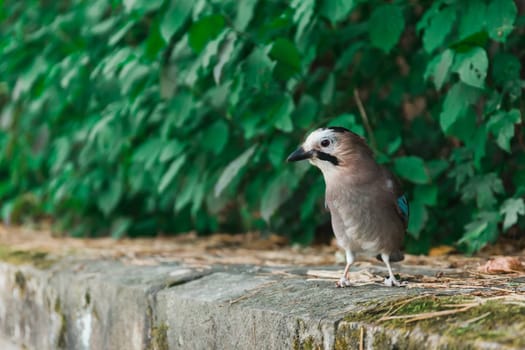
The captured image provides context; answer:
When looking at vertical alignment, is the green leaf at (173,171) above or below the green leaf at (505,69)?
below

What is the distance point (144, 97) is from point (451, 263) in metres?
1.78

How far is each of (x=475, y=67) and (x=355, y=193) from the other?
69 cm

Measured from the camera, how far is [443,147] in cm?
393

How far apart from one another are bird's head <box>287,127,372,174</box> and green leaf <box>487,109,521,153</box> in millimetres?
674

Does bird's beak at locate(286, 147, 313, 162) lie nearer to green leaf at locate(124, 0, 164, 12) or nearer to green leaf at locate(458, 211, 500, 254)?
green leaf at locate(458, 211, 500, 254)

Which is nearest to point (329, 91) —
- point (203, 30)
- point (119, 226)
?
point (203, 30)

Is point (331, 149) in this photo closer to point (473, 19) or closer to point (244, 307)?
point (244, 307)

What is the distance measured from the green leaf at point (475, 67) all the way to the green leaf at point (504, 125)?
0.25m

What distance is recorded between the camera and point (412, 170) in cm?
328

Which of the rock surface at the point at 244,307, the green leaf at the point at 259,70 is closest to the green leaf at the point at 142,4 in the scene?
the green leaf at the point at 259,70

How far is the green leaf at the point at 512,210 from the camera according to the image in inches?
119

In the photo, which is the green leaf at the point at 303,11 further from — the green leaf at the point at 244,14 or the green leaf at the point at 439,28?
the green leaf at the point at 439,28

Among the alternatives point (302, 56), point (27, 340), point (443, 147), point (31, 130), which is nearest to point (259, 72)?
point (302, 56)

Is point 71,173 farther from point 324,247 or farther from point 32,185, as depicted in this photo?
point 324,247
